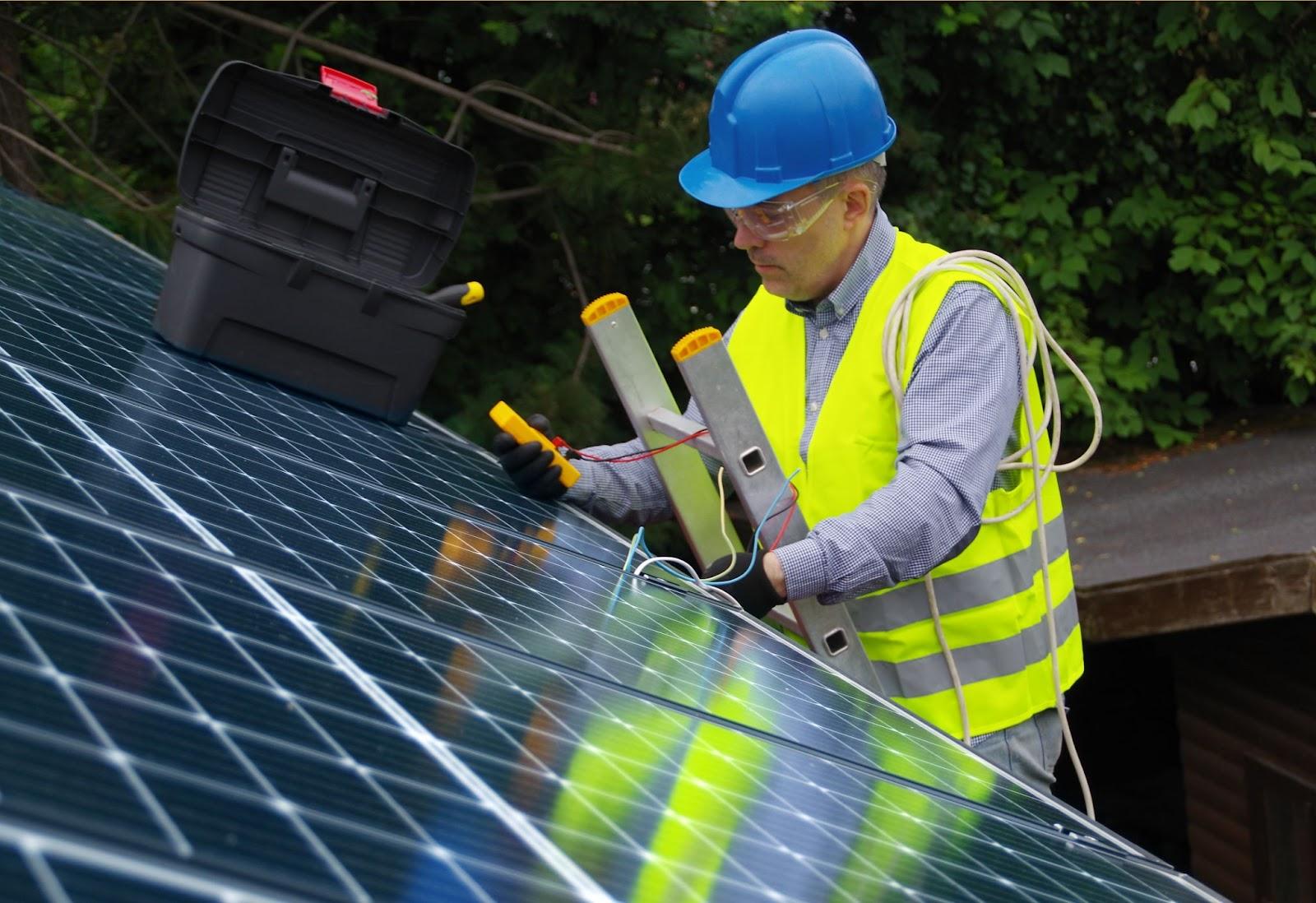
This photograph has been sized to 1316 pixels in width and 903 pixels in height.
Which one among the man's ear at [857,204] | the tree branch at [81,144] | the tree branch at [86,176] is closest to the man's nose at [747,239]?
the man's ear at [857,204]

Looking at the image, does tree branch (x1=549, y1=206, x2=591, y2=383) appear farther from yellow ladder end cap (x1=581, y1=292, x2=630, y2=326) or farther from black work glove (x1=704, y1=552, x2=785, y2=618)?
black work glove (x1=704, y1=552, x2=785, y2=618)

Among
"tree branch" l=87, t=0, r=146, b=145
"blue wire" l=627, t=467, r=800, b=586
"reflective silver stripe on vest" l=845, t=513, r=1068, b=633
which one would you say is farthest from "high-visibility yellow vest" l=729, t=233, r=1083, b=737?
"tree branch" l=87, t=0, r=146, b=145

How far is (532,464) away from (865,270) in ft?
2.95

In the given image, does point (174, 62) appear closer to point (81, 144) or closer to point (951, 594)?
point (81, 144)

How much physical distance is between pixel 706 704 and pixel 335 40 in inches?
248

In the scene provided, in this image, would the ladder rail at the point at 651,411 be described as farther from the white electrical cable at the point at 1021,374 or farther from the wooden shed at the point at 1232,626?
the wooden shed at the point at 1232,626

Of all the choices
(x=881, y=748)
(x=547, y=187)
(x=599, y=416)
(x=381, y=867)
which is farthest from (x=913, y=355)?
(x=547, y=187)

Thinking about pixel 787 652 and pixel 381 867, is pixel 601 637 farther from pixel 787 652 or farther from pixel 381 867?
pixel 381 867

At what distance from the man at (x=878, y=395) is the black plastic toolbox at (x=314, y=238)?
89 centimetres

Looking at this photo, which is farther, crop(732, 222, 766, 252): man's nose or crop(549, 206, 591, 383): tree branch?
crop(549, 206, 591, 383): tree branch

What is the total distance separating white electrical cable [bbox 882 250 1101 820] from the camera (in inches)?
121

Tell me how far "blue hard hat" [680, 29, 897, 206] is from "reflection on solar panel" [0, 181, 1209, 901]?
34.9 inches

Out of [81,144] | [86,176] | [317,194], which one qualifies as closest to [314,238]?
[317,194]

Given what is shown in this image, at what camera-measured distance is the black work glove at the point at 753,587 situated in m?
2.98
